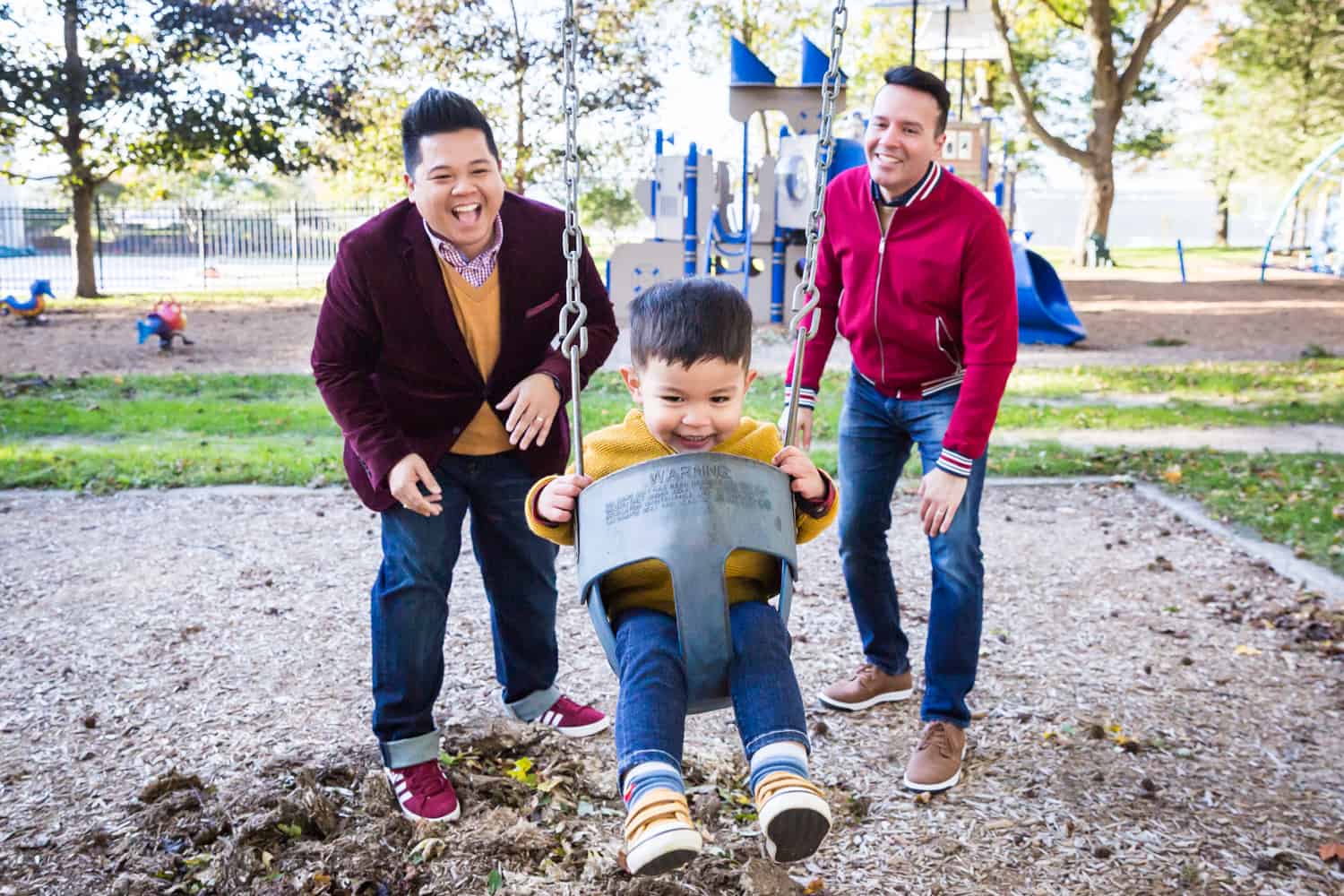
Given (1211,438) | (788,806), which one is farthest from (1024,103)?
(788,806)

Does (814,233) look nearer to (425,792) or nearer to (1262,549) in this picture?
(425,792)

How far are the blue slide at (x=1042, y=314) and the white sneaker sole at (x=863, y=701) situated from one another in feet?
33.4

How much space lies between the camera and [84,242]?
→ 739 inches

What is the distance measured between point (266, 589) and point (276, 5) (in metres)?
16.1

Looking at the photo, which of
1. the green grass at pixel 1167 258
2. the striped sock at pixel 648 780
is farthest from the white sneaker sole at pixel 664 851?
the green grass at pixel 1167 258

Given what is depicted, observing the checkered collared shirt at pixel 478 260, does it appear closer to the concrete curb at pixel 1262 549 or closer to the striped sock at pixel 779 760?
the striped sock at pixel 779 760

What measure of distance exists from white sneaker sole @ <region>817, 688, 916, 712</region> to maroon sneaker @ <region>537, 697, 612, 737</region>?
0.70 m

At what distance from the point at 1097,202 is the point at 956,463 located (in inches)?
942

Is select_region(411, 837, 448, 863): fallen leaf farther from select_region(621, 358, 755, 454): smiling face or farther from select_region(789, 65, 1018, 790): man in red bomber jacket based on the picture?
select_region(789, 65, 1018, 790): man in red bomber jacket

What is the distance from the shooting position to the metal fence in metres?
22.9

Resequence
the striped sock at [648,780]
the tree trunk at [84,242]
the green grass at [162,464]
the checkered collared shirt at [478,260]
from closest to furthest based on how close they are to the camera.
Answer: the striped sock at [648,780] → the checkered collared shirt at [478,260] → the green grass at [162,464] → the tree trunk at [84,242]

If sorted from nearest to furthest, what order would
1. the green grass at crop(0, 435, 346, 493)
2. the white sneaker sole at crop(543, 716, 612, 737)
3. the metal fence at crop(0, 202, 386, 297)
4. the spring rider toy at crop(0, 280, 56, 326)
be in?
the white sneaker sole at crop(543, 716, 612, 737) → the green grass at crop(0, 435, 346, 493) → the spring rider toy at crop(0, 280, 56, 326) → the metal fence at crop(0, 202, 386, 297)

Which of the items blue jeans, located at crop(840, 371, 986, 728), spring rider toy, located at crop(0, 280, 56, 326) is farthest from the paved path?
spring rider toy, located at crop(0, 280, 56, 326)

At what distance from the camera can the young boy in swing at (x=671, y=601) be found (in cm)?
207
